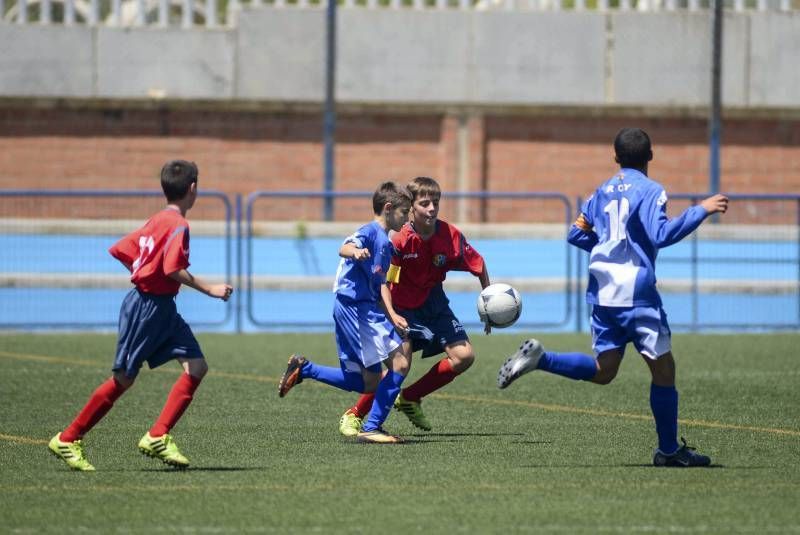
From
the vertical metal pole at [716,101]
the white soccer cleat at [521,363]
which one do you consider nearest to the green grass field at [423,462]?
the white soccer cleat at [521,363]

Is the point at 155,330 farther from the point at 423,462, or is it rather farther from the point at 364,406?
the point at 364,406

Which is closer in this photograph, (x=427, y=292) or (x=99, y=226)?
(x=427, y=292)

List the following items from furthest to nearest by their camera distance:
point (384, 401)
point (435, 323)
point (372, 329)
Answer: point (435, 323) → point (372, 329) → point (384, 401)

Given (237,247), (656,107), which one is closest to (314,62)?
(237,247)

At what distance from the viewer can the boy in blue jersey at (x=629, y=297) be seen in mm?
7883

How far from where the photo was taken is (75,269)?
18.3 metres

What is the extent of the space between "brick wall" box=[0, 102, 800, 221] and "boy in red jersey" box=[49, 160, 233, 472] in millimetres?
12770

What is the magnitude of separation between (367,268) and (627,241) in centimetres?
194

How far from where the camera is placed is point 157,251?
780cm

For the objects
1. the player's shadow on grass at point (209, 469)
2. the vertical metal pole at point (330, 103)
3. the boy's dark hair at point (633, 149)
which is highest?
the vertical metal pole at point (330, 103)

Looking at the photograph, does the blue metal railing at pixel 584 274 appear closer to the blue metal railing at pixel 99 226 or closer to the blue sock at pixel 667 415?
the blue metal railing at pixel 99 226

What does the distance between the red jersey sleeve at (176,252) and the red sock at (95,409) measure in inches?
26.7

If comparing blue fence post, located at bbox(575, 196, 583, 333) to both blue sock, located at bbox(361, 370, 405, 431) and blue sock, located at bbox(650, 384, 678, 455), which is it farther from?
blue sock, located at bbox(650, 384, 678, 455)

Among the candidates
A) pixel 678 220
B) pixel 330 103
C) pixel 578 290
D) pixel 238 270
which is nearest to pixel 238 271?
pixel 238 270
